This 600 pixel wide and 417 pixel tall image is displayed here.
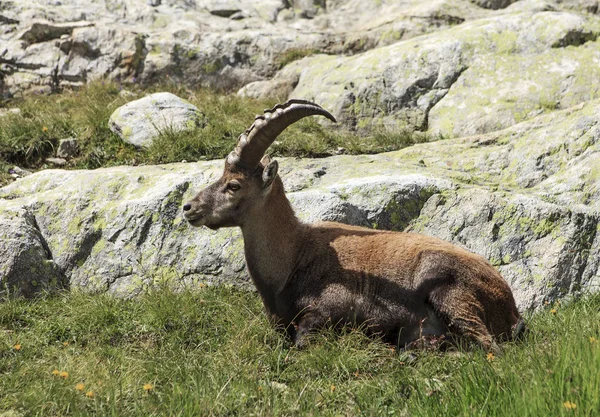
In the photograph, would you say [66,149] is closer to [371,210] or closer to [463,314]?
[371,210]

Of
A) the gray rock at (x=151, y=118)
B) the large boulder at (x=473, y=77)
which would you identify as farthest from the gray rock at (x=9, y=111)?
the large boulder at (x=473, y=77)

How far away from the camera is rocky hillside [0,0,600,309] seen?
29.3 feet

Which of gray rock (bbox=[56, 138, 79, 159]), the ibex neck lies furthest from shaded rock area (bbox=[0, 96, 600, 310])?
gray rock (bbox=[56, 138, 79, 159])

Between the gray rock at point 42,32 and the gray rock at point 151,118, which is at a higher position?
the gray rock at point 42,32

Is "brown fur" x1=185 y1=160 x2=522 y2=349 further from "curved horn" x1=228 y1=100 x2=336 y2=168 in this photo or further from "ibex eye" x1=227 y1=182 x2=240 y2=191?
"curved horn" x1=228 y1=100 x2=336 y2=168

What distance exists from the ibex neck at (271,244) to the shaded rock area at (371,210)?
0.93m

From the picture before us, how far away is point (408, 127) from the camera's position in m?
13.1

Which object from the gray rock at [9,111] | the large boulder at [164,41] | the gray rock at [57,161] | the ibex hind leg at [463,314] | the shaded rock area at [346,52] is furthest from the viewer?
the large boulder at [164,41]

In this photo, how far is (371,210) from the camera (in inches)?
362

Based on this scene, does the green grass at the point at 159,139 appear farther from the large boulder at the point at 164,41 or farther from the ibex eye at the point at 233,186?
the ibex eye at the point at 233,186

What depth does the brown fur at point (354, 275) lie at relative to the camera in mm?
7195

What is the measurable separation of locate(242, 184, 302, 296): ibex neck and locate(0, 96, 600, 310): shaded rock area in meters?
0.93

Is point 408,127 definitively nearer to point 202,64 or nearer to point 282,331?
point 202,64

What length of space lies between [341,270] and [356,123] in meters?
6.16
